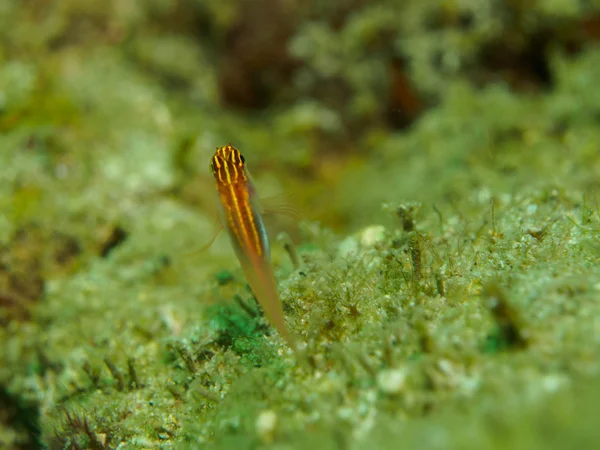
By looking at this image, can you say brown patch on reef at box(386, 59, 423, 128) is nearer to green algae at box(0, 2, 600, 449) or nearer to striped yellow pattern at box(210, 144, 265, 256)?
green algae at box(0, 2, 600, 449)

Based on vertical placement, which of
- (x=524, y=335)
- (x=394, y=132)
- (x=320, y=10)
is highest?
(x=320, y=10)

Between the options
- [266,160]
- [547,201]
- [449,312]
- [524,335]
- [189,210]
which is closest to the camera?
[524,335]

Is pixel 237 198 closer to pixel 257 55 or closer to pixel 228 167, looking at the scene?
pixel 228 167

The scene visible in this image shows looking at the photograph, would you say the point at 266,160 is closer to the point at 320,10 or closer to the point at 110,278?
the point at 320,10

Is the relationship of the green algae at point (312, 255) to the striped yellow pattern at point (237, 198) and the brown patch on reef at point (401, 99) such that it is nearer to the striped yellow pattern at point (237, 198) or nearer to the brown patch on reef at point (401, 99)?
the brown patch on reef at point (401, 99)

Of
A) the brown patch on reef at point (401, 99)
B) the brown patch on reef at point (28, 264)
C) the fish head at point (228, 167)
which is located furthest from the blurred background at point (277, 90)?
the fish head at point (228, 167)

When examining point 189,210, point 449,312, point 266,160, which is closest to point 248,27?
point 266,160
